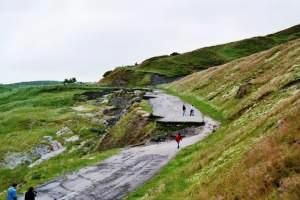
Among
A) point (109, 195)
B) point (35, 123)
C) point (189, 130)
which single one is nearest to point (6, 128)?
point (35, 123)

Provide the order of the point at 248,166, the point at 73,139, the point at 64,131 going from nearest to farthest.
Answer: the point at 248,166, the point at 73,139, the point at 64,131

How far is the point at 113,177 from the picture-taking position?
1487 inches

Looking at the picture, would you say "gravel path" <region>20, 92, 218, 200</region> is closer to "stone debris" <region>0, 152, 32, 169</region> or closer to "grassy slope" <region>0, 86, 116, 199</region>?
"grassy slope" <region>0, 86, 116, 199</region>

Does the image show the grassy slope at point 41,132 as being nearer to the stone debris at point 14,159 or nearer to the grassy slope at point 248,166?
the stone debris at point 14,159

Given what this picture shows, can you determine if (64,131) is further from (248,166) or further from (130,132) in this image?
(248,166)

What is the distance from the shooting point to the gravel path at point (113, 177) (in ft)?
111

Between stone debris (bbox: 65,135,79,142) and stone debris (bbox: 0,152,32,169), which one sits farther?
stone debris (bbox: 65,135,79,142)

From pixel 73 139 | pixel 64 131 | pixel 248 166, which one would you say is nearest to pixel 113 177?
pixel 248 166

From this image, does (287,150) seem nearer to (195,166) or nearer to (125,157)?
(195,166)

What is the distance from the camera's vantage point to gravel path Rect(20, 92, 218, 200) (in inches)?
Answer: 1337

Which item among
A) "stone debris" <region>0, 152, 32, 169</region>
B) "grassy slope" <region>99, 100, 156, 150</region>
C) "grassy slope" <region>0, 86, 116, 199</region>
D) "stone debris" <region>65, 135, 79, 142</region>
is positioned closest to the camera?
"grassy slope" <region>0, 86, 116, 199</region>

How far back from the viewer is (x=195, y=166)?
1260 inches

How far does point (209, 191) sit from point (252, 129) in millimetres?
10284

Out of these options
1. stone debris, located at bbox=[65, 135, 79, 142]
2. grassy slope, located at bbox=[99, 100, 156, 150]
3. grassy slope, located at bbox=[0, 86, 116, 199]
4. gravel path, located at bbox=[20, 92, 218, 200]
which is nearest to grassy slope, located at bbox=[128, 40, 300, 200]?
gravel path, located at bbox=[20, 92, 218, 200]
